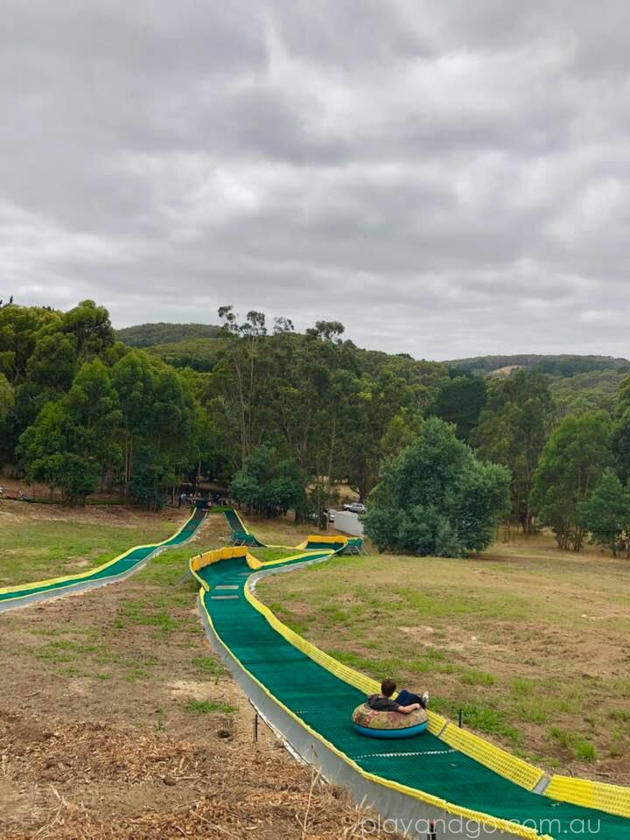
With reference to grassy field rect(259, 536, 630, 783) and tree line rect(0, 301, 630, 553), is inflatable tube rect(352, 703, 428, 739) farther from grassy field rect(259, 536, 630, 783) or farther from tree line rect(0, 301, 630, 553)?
tree line rect(0, 301, 630, 553)

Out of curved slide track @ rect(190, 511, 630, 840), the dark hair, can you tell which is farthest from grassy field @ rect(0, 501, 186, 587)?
the dark hair

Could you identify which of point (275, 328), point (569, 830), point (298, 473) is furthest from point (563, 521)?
point (569, 830)

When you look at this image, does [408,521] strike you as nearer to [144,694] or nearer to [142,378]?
[142,378]

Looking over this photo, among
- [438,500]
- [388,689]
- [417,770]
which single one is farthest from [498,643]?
[438,500]

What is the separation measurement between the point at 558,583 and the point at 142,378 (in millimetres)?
28903

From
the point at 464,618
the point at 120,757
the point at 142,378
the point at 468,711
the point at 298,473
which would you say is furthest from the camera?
the point at 298,473

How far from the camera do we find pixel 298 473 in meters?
48.0

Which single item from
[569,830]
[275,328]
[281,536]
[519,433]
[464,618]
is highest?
[275,328]

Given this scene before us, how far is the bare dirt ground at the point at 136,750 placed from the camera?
554 centimetres

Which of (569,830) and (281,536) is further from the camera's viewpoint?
(281,536)

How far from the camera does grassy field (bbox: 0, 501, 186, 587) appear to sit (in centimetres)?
2152

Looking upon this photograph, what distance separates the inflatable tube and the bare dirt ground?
1.18m

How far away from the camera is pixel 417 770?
23.6 ft

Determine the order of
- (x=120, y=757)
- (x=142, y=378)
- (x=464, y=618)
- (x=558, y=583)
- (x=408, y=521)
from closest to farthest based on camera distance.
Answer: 1. (x=120, y=757)
2. (x=464, y=618)
3. (x=558, y=583)
4. (x=408, y=521)
5. (x=142, y=378)
